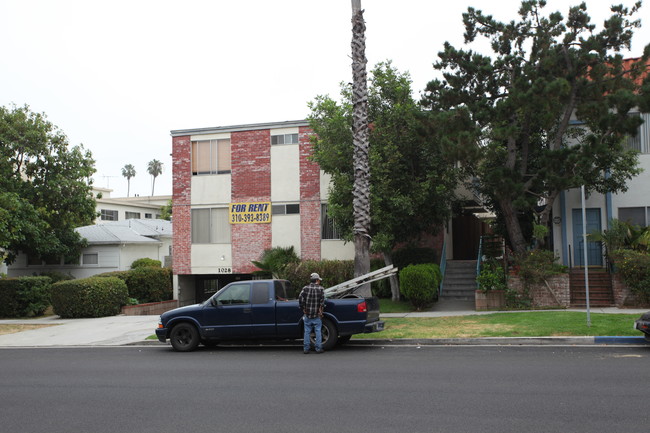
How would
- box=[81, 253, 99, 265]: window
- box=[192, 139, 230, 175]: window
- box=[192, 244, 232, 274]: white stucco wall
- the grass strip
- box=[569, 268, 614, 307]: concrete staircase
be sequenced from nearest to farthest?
box=[569, 268, 614, 307]: concrete staircase → the grass strip → box=[192, 244, 232, 274]: white stucco wall → box=[192, 139, 230, 175]: window → box=[81, 253, 99, 265]: window

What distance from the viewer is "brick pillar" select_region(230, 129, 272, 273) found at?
84.9 feet

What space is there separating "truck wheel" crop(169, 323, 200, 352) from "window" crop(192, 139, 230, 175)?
1333 cm

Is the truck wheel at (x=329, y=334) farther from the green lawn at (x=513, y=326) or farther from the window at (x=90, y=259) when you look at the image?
the window at (x=90, y=259)

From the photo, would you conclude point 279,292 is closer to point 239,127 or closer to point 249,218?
point 249,218

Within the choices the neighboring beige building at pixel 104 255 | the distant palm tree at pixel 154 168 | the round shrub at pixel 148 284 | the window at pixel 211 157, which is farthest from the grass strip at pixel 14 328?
the distant palm tree at pixel 154 168

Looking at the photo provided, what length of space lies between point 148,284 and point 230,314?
16.3m

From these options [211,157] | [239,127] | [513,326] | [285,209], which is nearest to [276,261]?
[285,209]

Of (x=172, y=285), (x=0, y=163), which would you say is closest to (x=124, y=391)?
(x=172, y=285)

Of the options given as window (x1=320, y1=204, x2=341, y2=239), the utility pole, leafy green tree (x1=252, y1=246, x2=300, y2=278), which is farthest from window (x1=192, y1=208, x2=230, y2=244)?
the utility pole

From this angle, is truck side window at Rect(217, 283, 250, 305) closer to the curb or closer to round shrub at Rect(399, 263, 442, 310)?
the curb

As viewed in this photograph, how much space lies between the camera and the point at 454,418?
7.00 metres

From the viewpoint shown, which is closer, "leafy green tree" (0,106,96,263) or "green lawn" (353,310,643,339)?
"green lawn" (353,310,643,339)

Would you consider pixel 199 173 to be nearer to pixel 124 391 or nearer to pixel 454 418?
pixel 124 391

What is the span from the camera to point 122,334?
17703 mm
